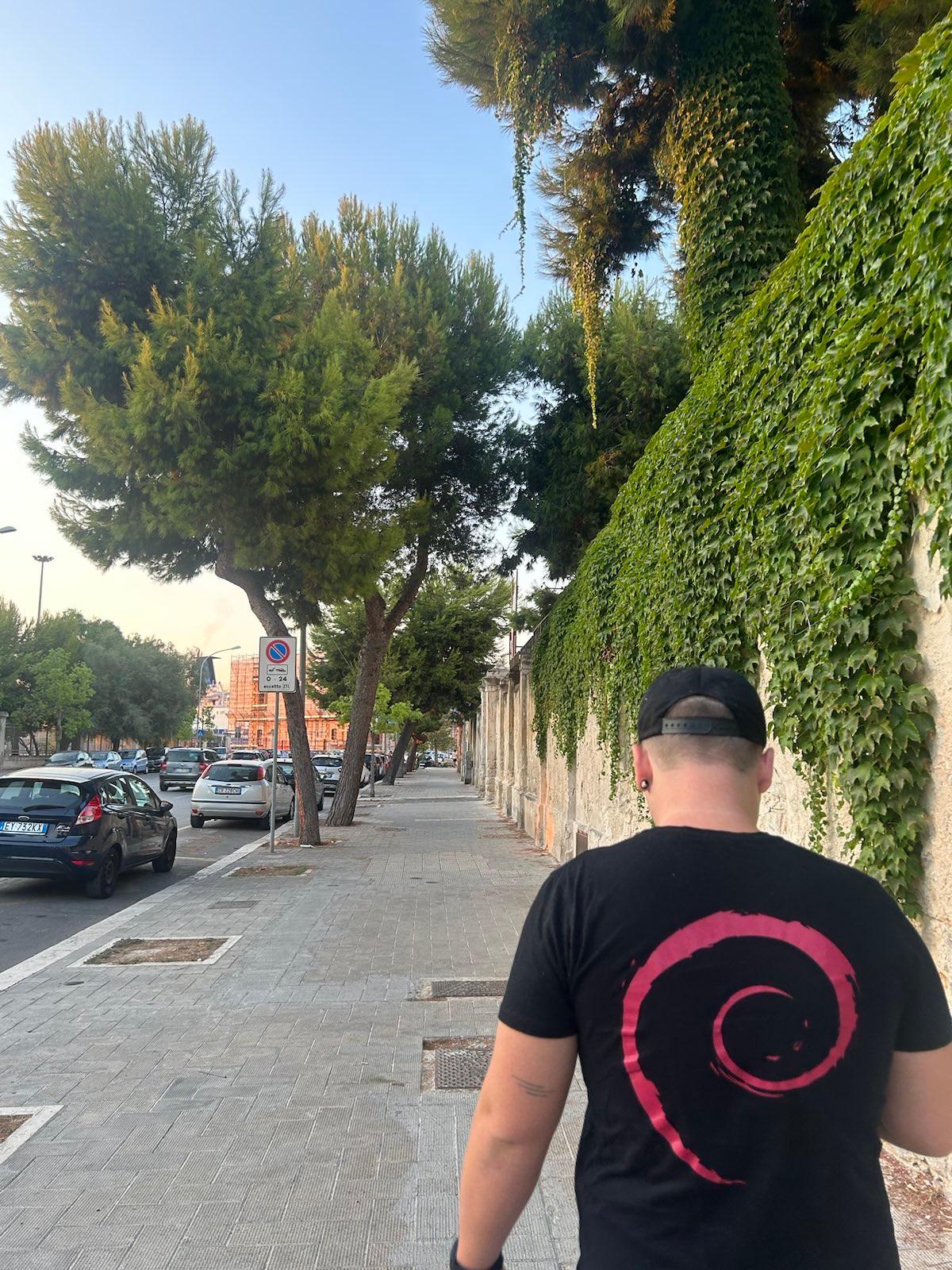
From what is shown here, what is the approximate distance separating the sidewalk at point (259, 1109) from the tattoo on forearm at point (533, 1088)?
2.23 m

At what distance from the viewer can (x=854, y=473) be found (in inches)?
166

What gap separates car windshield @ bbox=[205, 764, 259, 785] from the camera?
21.6 m

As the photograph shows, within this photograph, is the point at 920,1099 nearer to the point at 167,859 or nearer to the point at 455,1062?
the point at 455,1062

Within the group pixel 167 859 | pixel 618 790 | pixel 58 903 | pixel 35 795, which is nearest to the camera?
pixel 618 790

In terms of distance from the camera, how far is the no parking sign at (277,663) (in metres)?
15.2

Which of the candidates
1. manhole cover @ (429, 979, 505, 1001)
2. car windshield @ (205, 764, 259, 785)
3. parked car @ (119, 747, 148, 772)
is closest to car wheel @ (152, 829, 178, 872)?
car windshield @ (205, 764, 259, 785)

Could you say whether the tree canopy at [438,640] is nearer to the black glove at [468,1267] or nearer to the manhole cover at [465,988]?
the manhole cover at [465,988]

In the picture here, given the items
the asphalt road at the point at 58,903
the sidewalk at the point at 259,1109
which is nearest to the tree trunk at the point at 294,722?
the asphalt road at the point at 58,903

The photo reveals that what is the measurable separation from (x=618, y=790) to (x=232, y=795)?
1299 centimetres

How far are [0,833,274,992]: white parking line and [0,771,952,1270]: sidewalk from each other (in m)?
0.07

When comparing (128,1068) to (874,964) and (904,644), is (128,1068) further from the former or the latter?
(874,964)

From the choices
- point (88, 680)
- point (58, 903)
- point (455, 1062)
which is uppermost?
point (88, 680)

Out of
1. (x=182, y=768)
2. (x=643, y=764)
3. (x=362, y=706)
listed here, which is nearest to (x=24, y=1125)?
(x=643, y=764)

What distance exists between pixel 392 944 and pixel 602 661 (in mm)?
4003
